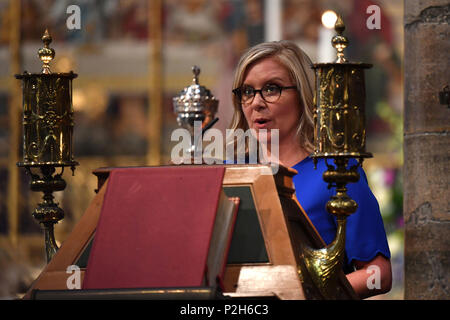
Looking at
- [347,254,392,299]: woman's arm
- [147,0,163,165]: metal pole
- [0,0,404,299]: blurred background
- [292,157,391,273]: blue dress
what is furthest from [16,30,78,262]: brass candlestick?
[147,0,163,165]: metal pole

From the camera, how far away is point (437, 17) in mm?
3615

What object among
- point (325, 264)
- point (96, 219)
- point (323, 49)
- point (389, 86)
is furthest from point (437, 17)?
point (389, 86)

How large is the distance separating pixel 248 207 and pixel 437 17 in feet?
4.82

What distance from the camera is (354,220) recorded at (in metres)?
3.08

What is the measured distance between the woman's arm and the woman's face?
52 cm

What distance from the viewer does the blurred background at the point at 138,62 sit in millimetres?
10555

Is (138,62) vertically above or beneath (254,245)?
above

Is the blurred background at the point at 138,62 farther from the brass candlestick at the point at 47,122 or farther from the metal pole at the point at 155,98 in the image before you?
the brass candlestick at the point at 47,122

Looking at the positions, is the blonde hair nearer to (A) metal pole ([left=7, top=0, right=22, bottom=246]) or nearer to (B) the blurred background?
(B) the blurred background

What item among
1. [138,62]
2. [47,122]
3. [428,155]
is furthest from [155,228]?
[138,62]

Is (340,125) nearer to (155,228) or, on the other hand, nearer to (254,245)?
(254,245)

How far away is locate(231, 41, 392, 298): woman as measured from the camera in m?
3.04

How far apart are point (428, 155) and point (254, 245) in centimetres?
134
